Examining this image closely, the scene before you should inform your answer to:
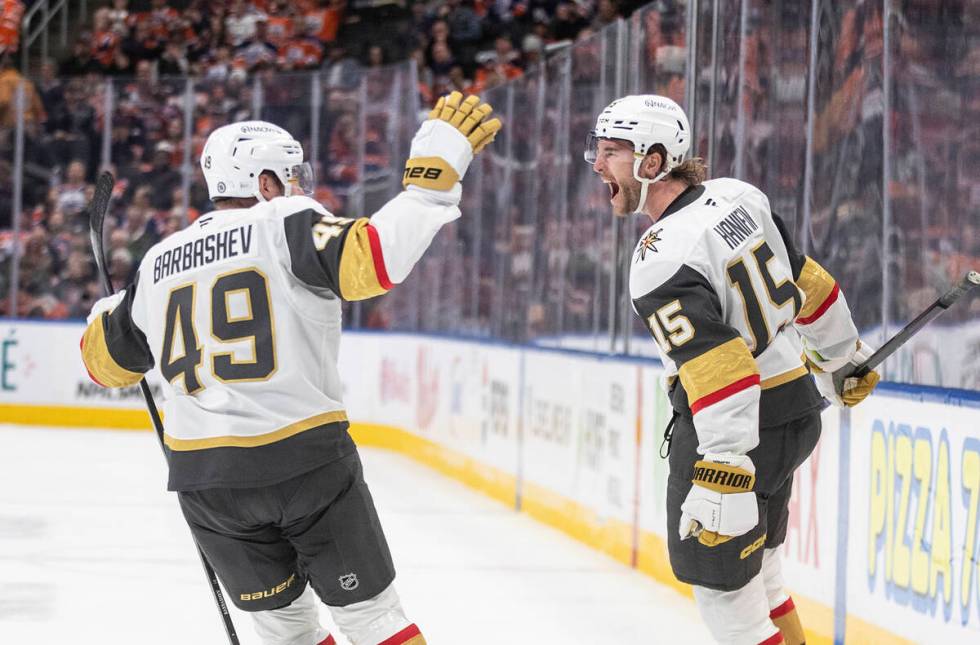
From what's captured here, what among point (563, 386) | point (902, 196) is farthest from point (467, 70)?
point (902, 196)

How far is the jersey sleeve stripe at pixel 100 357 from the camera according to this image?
310 centimetres

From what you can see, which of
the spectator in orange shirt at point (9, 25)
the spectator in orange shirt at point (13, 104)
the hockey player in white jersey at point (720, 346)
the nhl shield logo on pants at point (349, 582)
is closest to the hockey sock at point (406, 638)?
the nhl shield logo on pants at point (349, 582)

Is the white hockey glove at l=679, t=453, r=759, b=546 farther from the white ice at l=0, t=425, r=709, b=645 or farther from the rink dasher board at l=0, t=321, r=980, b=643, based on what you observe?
the white ice at l=0, t=425, r=709, b=645

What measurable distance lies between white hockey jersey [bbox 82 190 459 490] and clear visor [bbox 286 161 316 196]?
20 centimetres

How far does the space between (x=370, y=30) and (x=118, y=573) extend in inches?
363

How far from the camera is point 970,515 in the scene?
344 cm

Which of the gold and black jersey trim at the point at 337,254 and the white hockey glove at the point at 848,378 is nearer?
the gold and black jersey trim at the point at 337,254

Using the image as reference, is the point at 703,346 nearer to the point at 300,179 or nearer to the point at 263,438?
the point at 263,438

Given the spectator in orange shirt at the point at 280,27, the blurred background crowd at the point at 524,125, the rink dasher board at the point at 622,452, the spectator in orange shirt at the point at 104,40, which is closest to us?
the rink dasher board at the point at 622,452

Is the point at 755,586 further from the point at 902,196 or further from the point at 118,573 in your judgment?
the point at 118,573

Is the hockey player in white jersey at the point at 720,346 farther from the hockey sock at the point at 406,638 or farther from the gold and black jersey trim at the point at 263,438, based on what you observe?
the gold and black jersey trim at the point at 263,438

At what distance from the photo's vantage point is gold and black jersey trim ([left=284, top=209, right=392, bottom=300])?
262 cm

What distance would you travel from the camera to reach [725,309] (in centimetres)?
282

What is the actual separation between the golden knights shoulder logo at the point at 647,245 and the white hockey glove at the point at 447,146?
1.20 feet
